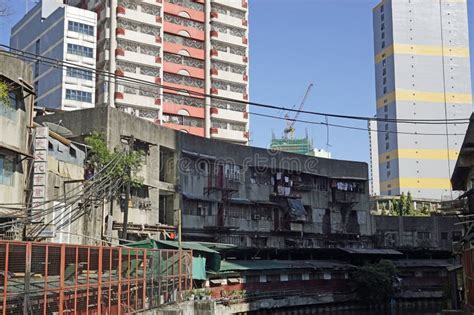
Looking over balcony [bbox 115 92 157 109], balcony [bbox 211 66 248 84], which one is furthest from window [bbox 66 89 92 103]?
balcony [bbox 211 66 248 84]

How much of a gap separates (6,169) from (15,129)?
2.06 meters

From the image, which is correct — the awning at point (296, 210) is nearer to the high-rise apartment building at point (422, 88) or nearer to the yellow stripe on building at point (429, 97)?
the high-rise apartment building at point (422, 88)

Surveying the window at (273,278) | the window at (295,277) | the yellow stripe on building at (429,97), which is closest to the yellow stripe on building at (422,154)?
the yellow stripe on building at (429,97)

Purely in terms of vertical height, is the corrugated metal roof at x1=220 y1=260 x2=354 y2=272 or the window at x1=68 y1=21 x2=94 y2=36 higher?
the window at x1=68 y1=21 x2=94 y2=36

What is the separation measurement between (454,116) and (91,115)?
284 feet

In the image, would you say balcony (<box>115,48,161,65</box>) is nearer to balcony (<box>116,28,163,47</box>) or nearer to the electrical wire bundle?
balcony (<box>116,28,163,47</box>)

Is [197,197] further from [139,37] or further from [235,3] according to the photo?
[235,3]

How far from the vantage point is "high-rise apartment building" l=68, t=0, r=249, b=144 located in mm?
75000

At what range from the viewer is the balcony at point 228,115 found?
8406 cm

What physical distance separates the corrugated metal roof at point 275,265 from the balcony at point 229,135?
36854 millimetres

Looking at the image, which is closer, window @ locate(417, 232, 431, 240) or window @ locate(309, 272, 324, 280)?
window @ locate(309, 272, 324, 280)

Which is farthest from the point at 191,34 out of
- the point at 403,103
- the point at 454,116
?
the point at 454,116

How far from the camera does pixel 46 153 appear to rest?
30.1m

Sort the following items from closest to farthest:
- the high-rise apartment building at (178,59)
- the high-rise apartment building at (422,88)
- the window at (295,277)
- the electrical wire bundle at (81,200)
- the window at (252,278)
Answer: the electrical wire bundle at (81,200) → the window at (252,278) → the window at (295,277) → the high-rise apartment building at (178,59) → the high-rise apartment building at (422,88)
